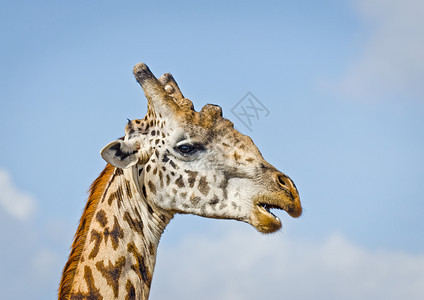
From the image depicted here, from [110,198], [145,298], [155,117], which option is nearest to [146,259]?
[145,298]

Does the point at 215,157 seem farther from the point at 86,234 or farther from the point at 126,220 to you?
the point at 86,234

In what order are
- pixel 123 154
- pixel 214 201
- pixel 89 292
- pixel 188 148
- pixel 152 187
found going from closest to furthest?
pixel 89 292
pixel 123 154
pixel 214 201
pixel 152 187
pixel 188 148

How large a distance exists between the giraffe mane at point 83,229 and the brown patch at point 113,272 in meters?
0.47

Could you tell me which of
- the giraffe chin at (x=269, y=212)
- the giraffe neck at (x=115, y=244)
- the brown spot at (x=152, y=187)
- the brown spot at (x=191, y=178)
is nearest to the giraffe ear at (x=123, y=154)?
the giraffe neck at (x=115, y=244)

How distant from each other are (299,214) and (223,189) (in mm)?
1182

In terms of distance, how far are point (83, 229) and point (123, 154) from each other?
1328 mm

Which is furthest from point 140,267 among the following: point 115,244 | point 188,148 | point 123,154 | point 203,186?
point 188,148

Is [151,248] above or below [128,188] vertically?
below

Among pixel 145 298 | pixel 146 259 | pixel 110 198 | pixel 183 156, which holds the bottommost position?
pixel 145 298

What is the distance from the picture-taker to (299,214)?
26.9 ft

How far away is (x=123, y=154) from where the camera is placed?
8266 millimetres

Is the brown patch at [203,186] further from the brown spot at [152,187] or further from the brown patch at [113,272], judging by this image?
the brown patch at [113,272]

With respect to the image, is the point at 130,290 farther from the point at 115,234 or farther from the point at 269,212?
the point at 269,212

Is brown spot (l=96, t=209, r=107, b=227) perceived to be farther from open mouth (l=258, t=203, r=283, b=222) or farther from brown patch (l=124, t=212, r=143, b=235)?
open mouth (l=258, t=203, r=283, b=222)
